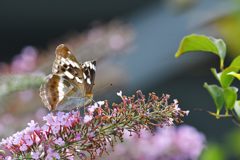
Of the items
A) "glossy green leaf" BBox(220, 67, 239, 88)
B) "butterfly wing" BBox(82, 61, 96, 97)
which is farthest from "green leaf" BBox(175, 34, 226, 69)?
"butterfly wing" BBox(82, 61, 96, 97)

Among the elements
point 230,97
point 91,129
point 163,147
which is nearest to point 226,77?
point 230,97

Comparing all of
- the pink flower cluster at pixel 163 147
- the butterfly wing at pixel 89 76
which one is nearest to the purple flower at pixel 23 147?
the butterfly wing at pixel 89 76

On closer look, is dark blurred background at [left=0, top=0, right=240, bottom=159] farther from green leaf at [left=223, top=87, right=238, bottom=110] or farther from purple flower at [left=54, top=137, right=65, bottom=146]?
purple flower at [left=54, top=137, right=65, bottom=146]

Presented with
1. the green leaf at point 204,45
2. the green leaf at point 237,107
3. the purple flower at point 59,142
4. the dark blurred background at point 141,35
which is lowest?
the green leaf at point 237,107

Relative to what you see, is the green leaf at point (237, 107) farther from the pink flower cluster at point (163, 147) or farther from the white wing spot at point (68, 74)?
the pink flower cluster at point (163, 147)

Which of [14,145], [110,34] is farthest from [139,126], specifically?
[110,34]
